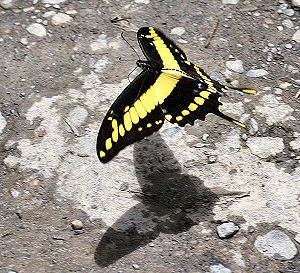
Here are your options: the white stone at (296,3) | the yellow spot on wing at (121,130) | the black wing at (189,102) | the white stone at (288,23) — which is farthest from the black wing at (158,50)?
the white stone at (296,3)

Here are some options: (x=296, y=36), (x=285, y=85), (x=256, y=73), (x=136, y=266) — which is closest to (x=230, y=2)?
(x=296, y=36)

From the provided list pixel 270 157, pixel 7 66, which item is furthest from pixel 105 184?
pixel 7 66

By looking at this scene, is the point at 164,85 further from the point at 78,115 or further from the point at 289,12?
the point at 289,12

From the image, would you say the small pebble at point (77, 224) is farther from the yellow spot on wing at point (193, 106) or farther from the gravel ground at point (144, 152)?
the yellow spot on wing at point (193, 106)

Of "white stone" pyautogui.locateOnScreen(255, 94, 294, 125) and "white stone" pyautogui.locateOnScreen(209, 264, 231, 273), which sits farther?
"white stone" pyautogui.locateOnScreen(255, 94, 294, 125)

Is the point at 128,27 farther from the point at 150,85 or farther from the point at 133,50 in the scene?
the point at 150,85

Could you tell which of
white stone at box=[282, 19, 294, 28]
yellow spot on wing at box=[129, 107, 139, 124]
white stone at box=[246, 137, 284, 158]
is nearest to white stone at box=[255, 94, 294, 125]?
white stone at box=[246, 137, 284, 158]

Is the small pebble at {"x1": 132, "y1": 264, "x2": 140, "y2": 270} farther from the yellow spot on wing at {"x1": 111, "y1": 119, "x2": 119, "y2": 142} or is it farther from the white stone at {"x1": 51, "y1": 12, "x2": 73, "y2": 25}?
the white stone at {"x1": 51, "y1": 12, "x2": 73, "y2": 25}
